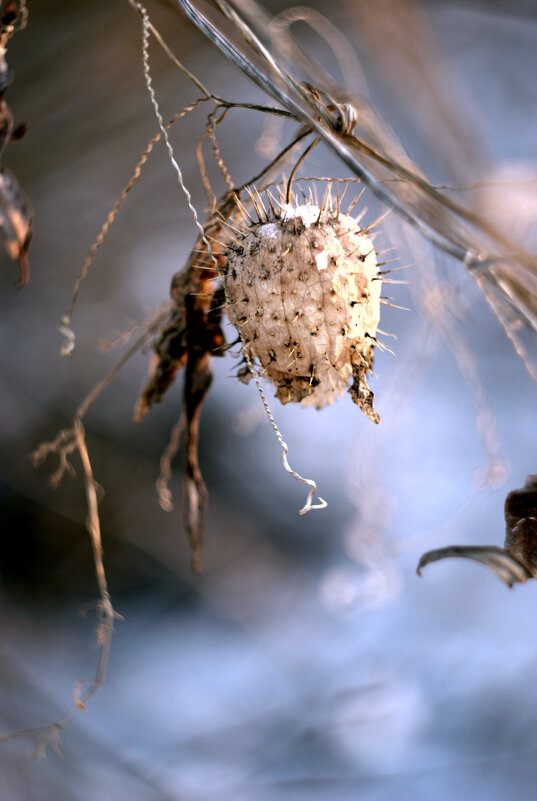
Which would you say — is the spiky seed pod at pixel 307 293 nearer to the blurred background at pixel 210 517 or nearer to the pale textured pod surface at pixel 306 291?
the pale textured pod surface at pixel 306 291

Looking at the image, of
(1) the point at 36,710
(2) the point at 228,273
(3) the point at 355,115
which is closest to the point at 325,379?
(2) the point at 228,273

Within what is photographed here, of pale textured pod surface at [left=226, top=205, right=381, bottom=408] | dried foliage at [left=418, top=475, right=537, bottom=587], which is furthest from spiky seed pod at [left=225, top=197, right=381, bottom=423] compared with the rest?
dried foliage at [left=418, top=475, right=537, bottom=587]

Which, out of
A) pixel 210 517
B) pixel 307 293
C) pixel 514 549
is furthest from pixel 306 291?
pixel 210 517

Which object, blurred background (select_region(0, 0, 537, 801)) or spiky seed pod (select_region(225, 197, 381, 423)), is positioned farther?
blurred background (select_region(0, 0, 537, 801))

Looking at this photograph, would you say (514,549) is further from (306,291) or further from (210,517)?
(210,517)

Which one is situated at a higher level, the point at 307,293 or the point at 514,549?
the point at 307,293

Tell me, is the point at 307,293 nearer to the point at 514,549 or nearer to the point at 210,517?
the point at 514,549

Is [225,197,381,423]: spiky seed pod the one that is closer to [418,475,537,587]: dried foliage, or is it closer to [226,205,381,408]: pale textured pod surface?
[226,205,381,408]: pale textured pod surface

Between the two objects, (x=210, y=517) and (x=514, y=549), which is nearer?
(x=514, y=549)

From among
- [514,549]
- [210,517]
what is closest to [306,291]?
[514,549]

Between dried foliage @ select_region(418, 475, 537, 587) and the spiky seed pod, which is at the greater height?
the spiky seed pod
